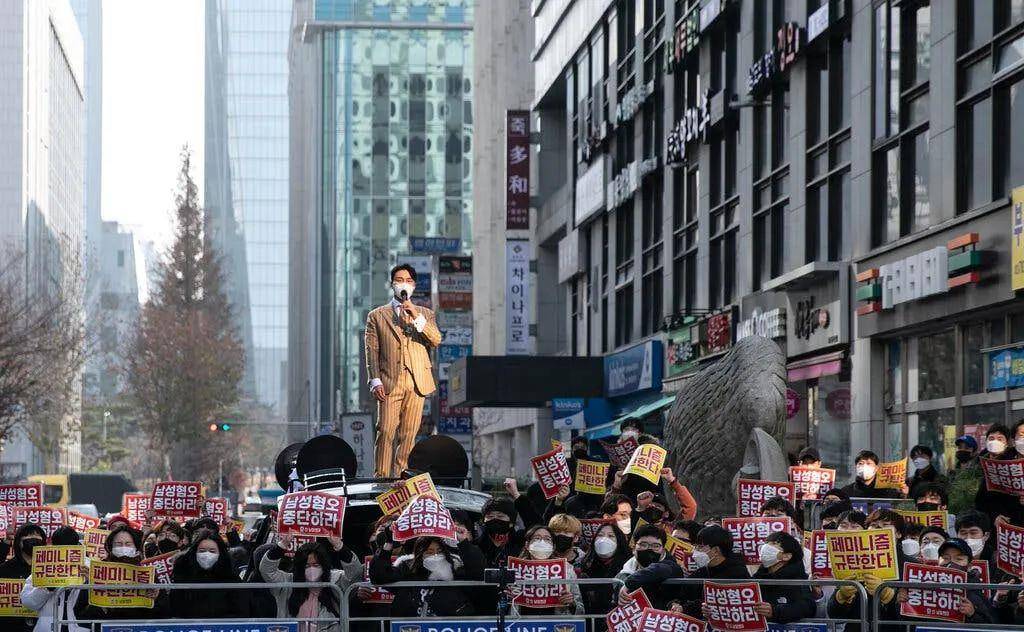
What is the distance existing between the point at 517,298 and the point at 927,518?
49.1 m

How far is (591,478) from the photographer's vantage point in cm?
1733

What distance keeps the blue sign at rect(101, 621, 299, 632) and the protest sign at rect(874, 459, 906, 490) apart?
7.44 metres

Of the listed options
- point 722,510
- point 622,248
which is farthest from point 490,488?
point 622,248

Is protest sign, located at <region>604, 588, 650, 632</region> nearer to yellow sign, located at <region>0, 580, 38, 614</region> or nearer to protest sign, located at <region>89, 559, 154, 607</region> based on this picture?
protest sign, located at <region>89, 559, 154, 607</region>

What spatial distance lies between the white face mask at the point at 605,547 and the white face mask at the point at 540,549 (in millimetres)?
712

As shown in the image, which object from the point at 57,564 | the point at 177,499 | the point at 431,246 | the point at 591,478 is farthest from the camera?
the point at 431,246

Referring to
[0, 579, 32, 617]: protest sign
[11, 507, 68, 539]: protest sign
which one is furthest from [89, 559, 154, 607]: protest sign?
[11, 507, 68, 539]: protest sign

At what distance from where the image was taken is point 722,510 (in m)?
19.1

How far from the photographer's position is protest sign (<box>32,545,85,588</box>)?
13.2m

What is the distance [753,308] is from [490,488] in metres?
13.0

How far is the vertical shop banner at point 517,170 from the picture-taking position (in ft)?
212

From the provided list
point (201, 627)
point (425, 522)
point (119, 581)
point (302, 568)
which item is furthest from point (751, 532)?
point (119, 581)

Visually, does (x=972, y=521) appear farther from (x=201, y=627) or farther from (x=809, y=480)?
(x=201, y=627)

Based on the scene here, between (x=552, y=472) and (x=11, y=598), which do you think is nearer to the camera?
(x=11, y=598)
